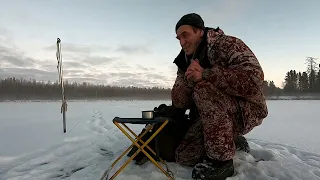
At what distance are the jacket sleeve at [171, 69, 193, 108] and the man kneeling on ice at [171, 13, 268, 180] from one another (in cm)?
16

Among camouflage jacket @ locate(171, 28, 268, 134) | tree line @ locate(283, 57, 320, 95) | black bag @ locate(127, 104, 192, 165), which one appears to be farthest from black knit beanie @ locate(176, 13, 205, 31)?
tree line @ locate(283, 57, 320, 95)

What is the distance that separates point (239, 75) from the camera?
2.36 m

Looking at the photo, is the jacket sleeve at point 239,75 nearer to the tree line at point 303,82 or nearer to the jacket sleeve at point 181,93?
the jacket sleeve at point 181,93

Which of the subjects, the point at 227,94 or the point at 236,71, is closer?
the point at 236,71

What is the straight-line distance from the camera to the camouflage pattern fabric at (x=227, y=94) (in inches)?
94.6

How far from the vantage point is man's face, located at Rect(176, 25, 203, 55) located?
9.45 ft

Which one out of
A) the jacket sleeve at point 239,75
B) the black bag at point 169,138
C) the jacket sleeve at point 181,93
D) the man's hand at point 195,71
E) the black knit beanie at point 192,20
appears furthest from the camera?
the black bag at point 169,138

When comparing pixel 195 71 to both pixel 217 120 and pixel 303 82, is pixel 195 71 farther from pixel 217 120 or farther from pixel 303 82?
pixel 303 82

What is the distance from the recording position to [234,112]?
104 inches

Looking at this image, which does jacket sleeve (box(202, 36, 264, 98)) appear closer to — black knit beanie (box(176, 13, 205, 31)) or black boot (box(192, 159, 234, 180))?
black knit beanie (box(176, 13, 205, 31))

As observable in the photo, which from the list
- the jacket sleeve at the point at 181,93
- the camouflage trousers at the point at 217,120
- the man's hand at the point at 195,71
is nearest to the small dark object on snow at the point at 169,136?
the jacket sleeve at the point at 181,93

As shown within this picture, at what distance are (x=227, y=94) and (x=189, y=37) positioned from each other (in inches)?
31.8

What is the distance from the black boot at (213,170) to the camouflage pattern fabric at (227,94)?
3.8 inches

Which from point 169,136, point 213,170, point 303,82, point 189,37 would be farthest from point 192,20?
point 303,82
